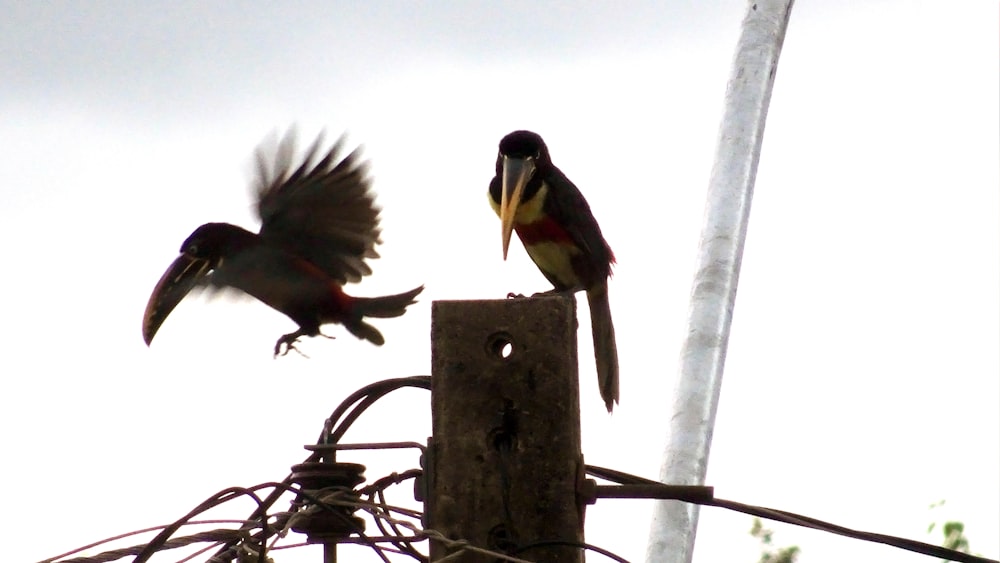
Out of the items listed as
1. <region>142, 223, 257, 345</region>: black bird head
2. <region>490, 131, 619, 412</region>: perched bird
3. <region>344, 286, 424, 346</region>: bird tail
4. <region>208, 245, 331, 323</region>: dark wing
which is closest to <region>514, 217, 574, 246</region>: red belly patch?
<region>490, 131, 619, 412</region>: perched bird

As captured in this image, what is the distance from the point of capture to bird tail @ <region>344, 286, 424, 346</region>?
584cm

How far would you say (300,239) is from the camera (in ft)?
19.2

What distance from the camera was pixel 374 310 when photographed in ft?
19.3

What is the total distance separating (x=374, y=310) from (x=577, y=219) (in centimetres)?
93

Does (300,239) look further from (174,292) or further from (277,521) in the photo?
(277,521)

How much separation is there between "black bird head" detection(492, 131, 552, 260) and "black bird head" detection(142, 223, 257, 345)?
3.49 feet

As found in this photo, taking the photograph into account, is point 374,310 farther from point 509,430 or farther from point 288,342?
point 509,430

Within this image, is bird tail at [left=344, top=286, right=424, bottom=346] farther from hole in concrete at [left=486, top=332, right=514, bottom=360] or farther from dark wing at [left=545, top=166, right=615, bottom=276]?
hole in concrete at [left=486, top=332, right=514, bottom=360]

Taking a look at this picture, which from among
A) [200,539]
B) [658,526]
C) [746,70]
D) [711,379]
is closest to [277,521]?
[200,539]

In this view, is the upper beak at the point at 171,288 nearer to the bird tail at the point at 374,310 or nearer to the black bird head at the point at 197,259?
the black bird head at the point at 197,259

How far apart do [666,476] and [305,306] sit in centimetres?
227

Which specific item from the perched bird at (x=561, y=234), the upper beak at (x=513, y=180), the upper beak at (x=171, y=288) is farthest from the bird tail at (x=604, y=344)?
the upper beak at (x=171, y=288)

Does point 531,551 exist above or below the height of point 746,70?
below

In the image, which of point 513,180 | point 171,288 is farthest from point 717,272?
point 171,288
